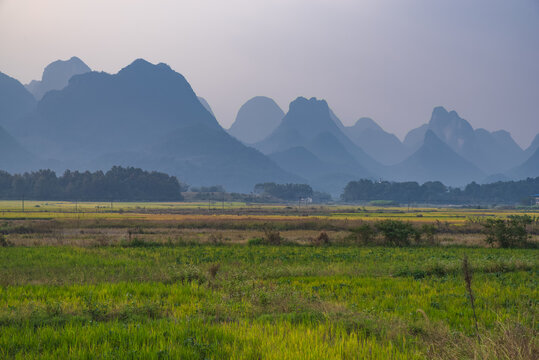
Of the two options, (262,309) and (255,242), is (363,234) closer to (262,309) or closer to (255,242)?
(255,242)

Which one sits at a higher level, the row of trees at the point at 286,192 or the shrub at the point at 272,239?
the row of trees at the point at 286,192

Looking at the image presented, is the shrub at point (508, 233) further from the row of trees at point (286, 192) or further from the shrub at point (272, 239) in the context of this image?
the row of trees at point (286, 192)

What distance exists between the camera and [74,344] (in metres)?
7.28

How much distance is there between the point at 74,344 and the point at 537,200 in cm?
17618

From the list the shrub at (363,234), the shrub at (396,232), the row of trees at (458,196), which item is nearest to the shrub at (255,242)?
the shrub at (363,234)

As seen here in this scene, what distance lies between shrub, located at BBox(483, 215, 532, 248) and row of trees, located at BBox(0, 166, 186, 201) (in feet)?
436

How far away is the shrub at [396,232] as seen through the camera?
3159 centimetres

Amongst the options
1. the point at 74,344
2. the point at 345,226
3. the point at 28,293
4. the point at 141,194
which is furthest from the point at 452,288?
the point at 141,194

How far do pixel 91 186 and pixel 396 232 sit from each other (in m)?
135

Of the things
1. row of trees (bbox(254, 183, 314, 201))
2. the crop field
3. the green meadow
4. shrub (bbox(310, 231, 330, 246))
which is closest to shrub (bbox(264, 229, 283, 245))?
shrub (bbox(310, 231, 330, 246))

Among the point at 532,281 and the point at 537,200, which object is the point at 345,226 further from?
the point at 537,200

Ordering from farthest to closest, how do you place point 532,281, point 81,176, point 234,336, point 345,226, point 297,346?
point 81,176 → point 345,226 → point 532,281 → point 234,336 → point 297,346

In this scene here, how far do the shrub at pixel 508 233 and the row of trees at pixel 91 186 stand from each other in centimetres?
13303

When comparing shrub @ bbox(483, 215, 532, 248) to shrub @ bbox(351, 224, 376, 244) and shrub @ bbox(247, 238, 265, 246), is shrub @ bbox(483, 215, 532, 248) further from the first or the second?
shrub @ bbox(247, 238, 265, 246)
